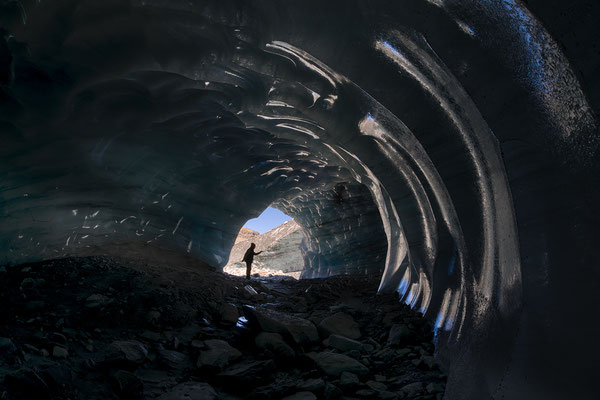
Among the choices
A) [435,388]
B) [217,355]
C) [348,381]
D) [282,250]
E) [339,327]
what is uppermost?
[282,250]

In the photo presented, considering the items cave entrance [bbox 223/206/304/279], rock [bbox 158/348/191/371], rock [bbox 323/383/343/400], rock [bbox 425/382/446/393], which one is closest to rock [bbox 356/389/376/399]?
rock [bbox 323/383/343/400]

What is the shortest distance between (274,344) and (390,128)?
2.29 metres

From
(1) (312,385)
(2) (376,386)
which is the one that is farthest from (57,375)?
(2) (376,386)

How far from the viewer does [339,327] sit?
3.91 metres

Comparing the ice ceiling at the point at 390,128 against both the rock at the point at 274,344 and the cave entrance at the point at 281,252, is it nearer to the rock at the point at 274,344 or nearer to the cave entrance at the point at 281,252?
the rock at the point at 274,344

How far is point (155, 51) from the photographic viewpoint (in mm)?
3061

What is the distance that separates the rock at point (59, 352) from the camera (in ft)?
7.96

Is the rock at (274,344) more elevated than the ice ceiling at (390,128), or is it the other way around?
the ice ceiling at (390,128)

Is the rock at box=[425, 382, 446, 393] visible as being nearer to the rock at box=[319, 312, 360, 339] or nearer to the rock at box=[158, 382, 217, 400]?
the rock at box=[319, 312, 360, 339]

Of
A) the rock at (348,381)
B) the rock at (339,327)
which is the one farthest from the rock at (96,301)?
the rock at (348,381)

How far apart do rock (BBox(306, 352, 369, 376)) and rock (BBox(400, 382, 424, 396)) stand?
0.35 meters

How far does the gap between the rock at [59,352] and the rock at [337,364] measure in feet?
5.91

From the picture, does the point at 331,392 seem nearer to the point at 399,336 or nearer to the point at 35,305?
the point at 399,336

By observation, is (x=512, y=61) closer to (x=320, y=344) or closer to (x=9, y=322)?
(x=320, y=344)
